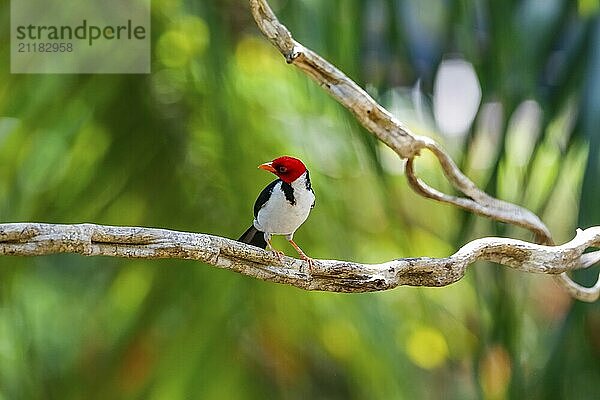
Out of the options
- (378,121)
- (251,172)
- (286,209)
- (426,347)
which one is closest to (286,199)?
(286,209)

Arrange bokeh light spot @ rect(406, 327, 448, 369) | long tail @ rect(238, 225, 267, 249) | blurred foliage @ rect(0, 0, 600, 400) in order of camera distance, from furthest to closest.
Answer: bokeh light spot @ rect(406, 327, 448, 369) → blurred foliage @ rect(0, 0, 600, 400) → long tail @ rect(238, 225, 267, 249)

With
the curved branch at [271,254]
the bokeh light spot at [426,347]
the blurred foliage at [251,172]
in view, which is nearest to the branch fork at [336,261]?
the curved branch at [271,254]

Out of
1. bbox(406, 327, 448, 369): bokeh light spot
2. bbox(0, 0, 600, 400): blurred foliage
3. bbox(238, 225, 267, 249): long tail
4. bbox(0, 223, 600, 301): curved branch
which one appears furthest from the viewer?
bbox(406, 327, 448, 369): bokeh light spot

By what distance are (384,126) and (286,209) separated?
0.18 meters

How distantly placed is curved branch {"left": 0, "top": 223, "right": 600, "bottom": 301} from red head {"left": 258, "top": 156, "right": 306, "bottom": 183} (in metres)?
0.04

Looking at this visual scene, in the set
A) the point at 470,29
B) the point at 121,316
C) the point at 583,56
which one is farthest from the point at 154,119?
the point at 583,56

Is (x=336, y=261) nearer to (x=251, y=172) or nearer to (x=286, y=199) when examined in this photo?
(x=286, y=199)

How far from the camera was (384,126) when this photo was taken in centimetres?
57

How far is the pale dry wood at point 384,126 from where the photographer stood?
1.60ft

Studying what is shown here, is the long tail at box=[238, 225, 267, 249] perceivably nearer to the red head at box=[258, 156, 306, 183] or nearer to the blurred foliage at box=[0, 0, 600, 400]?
the red head at box=[258, 156, 306, 183]

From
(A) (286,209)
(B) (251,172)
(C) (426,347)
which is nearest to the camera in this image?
(A) (286,209)

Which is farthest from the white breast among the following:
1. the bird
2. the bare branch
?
the bare branch

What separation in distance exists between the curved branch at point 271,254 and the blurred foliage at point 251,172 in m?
0.29

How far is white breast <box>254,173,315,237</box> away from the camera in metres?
0.42
